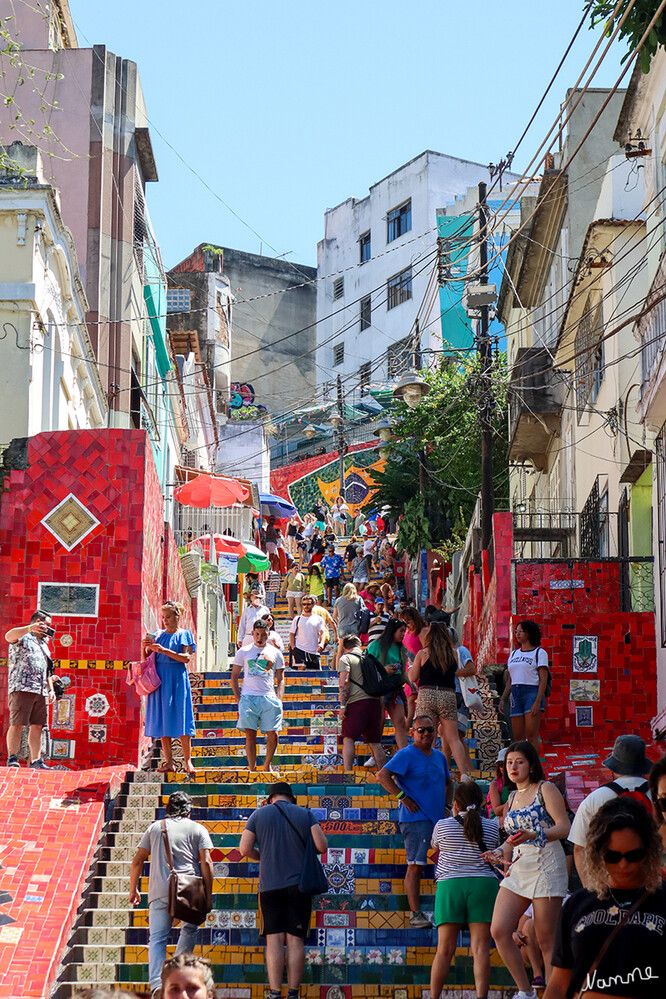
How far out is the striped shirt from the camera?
10273 mm

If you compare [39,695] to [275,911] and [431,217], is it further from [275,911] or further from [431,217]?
[431,217]

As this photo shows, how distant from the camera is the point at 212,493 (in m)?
28.5

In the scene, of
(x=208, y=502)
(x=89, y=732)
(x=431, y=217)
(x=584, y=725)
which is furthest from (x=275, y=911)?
(x=431, y=217)

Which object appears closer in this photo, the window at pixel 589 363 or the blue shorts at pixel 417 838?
the blue shorts at pixel 417 838

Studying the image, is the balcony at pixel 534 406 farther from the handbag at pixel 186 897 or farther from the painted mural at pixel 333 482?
the painted mural at pixel 333 482

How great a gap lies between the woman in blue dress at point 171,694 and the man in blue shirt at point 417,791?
2968 mm

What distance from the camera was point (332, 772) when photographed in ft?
47.9

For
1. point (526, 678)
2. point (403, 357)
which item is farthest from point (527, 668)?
point (403, 357)

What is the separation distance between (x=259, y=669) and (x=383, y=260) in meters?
49.4

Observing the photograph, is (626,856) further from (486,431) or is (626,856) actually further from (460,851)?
(486,431)

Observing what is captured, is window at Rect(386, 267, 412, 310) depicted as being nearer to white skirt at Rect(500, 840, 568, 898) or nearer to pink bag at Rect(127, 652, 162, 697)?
pink bag at Rect(127, 652, 162, 697)

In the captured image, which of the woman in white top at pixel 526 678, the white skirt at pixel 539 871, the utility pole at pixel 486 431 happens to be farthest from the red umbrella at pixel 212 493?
the white skirt at pixel 539 871

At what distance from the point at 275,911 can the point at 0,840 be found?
3438 millimetres

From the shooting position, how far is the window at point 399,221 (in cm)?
6100
